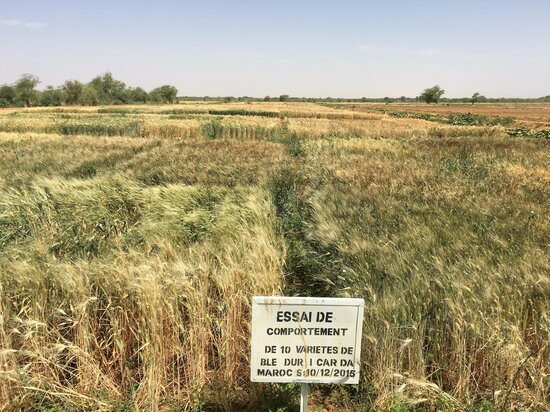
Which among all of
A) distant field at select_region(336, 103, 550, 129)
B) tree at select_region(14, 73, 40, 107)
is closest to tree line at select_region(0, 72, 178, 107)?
tree at select_region(14, 73, 40, 107)

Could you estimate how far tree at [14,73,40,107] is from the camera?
99.4 metres

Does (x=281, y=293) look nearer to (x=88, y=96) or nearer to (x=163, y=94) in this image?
(x=88, y=96)

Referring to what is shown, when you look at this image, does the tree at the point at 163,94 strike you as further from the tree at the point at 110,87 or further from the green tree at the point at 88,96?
the green tree at the point at 88,96

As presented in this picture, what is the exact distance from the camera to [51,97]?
100188mm

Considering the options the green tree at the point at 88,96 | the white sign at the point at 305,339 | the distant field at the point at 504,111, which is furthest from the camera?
the green tree at the point at 88,96

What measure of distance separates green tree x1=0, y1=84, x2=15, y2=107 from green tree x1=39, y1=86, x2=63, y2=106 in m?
6.80

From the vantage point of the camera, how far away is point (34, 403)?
2.59 meters

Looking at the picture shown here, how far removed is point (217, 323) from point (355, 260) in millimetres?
1920

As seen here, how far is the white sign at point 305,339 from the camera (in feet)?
6.81

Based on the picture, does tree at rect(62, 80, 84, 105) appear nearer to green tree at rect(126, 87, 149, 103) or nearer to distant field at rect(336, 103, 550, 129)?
green tree at rect(126, 87, 149, 103)

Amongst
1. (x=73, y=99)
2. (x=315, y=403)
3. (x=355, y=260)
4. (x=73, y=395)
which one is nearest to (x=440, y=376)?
(x=315, y=403)

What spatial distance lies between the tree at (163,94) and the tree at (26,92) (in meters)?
32.7

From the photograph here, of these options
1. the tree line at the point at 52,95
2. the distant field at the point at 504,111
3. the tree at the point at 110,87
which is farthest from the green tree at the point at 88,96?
the distant field at the point at 504,111

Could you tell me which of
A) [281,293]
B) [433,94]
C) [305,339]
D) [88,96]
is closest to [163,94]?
[88,96]
